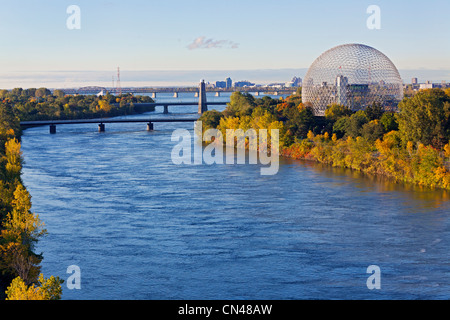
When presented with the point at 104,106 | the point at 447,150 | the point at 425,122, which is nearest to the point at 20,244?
the point at 447,150

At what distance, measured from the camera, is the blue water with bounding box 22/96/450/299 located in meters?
17.8

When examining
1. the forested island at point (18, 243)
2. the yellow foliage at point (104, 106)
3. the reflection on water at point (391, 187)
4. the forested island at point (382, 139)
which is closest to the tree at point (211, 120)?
the forested island at point (382, 139)

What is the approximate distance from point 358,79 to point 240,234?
3457cm

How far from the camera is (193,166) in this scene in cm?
4122

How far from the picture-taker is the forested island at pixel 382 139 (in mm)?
33531

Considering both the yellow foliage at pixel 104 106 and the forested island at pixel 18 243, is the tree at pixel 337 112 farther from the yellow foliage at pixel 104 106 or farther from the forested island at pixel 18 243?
the yellow foliage at pixel 104 106

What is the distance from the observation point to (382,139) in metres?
39.3

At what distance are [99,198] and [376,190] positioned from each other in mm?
14269

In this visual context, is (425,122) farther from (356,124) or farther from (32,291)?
(32,291)

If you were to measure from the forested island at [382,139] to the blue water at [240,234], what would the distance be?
68.8 inches

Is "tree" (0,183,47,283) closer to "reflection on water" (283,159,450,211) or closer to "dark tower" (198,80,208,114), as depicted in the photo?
"reflection on water" (283,159,450,211)

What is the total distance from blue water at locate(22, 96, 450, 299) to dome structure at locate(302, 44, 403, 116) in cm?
1747
